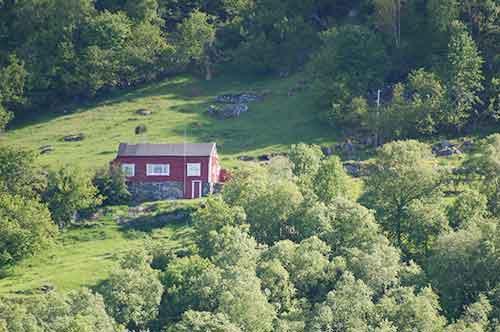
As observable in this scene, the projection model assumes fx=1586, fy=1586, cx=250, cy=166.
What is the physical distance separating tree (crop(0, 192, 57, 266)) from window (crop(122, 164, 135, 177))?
1307 cm

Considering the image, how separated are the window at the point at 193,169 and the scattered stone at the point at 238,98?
92.8 ft

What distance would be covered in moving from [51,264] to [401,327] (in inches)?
1449

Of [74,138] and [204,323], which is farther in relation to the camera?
[74,138]

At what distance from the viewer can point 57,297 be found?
438 ft

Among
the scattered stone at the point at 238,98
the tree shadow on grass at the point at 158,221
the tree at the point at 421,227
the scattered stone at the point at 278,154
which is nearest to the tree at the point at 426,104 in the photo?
the scattered stone at the point at 278,154

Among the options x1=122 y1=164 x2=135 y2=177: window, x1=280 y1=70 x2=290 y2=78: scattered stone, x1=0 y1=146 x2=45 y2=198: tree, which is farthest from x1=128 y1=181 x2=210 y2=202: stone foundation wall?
x1=280 y1=70 x2=290 y2=78: scattered stone

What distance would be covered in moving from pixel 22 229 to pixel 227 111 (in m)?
43.8

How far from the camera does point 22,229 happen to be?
150375mm

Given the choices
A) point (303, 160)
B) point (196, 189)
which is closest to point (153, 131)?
point (196, 189)

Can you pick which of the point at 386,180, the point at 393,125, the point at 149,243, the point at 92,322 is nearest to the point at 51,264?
the point at 149,243

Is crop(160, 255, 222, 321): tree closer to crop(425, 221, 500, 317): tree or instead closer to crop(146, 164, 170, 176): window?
crop(425, 221, 500, 317): tree

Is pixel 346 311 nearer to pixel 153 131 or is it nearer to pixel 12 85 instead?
pixel 153 131

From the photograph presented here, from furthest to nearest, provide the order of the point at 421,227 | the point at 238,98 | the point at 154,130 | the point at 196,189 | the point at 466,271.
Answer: the point at 238,98 < the point at 154,130 < the point at 196,189 < the point at 421,227 < the point at 466,271

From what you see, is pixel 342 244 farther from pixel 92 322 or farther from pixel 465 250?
pixel 92 322
